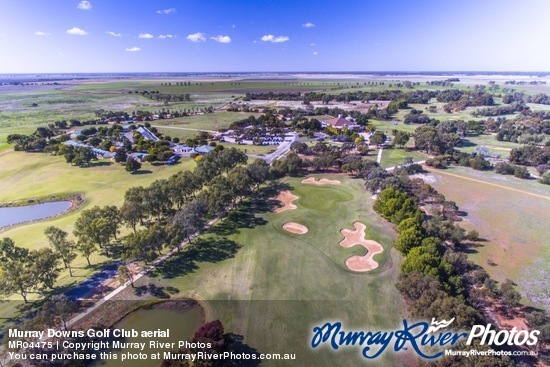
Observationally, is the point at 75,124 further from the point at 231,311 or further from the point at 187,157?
the point at 231,311

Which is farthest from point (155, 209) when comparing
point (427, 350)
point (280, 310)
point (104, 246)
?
point (427, 350)

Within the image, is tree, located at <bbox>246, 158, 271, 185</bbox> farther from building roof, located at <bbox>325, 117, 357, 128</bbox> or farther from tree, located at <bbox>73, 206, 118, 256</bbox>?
building roof, located at <bbox>325, 117, 357, 128</bbox>

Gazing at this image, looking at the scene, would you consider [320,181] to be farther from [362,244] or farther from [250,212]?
[362,244]

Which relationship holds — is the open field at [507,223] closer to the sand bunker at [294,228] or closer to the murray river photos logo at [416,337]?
the murray river photos logo at [416,337]

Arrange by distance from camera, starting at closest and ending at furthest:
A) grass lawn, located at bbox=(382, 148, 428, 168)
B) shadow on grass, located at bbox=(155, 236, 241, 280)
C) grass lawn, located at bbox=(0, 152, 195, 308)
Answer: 1. shadow on grass, located at bbox=(155, 236, 241, 280)
2. grass lawn, located at bbox=(0, 152, 195, 308)
3. grass lawn, located at bbox=(382, 148, 428, 168)

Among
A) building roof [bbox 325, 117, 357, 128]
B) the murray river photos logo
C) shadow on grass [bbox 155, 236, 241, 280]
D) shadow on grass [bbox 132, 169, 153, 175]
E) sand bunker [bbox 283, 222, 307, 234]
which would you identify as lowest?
the murray river photos logo

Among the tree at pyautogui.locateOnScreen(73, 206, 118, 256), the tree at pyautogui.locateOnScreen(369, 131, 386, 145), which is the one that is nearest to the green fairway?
the tree at pyautogui.locateOnScreen(73, 206, 118, 256)

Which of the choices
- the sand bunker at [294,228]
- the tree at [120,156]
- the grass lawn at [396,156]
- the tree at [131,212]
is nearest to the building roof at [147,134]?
the tree at [120,156]
